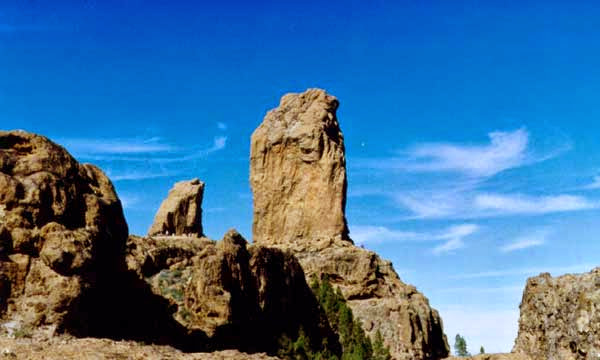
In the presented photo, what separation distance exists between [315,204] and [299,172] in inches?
261

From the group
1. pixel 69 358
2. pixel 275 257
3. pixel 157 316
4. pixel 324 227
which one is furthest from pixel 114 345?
pixel 324 227

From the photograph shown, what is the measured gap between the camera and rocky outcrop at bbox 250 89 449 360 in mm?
87812

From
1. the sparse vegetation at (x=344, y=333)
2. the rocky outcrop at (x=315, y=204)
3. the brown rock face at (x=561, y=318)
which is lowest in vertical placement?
the brown rock face at (x=561, y=318)

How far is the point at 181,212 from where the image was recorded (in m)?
114

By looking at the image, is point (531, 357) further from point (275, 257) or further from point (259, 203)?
point (259, 203)

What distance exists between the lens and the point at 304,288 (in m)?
58.9

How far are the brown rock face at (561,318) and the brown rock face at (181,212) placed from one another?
106275 millimetres

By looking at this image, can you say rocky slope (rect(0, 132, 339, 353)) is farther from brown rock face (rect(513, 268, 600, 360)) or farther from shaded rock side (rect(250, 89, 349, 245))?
shaded rock side (rect(250, 89, 349, 245))

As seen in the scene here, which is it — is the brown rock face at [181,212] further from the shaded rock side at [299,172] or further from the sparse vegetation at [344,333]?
the sparse vegetation at [344,333]

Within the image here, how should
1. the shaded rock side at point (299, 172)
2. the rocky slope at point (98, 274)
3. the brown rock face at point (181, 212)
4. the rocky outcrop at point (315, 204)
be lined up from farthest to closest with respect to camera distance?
the brown rock face at point (181, 212) → the shaded rock side at point (299, 172) → the rocky outcrop at point (315, 204) → the rocky slope at point (98, 274)

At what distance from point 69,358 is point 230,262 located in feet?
65.1

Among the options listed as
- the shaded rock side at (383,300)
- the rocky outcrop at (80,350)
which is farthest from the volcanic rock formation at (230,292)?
the shaded rock side at (383,300)

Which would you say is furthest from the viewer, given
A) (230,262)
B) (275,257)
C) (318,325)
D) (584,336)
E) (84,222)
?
(318,325)

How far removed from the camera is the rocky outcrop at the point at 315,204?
8781cm
